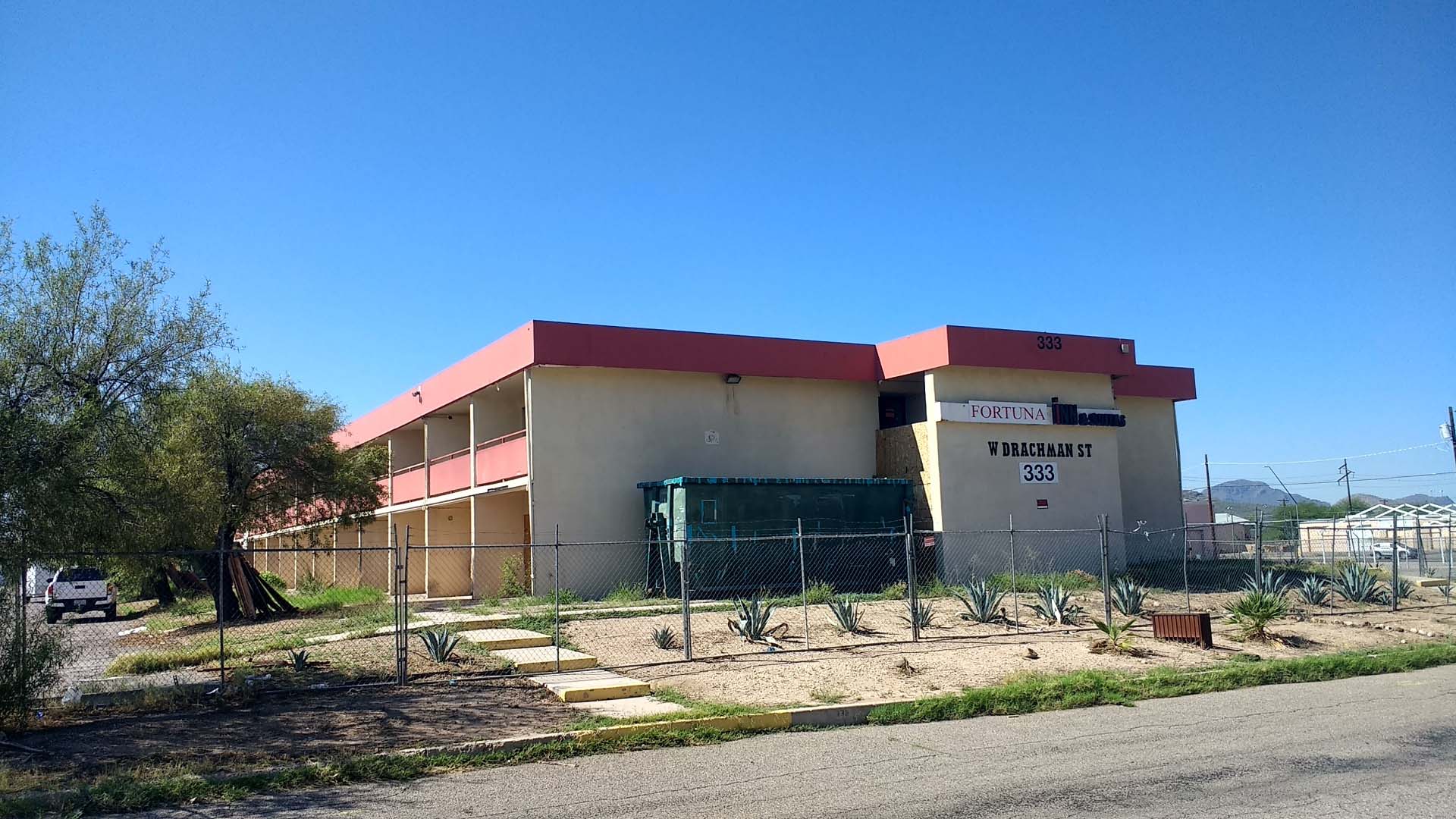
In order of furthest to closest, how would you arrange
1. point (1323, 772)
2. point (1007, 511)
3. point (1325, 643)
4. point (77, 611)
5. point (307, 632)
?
point (77, 611), point (1007, 511), point (307, 632), point (1325, 643), point (1323, 772)

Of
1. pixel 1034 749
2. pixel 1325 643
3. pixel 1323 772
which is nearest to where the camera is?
pixel 1323 772

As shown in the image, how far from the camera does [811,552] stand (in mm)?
24703

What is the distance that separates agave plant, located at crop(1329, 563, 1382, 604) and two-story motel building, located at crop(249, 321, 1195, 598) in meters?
6.98

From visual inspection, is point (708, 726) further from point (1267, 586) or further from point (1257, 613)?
point (1267, 586)

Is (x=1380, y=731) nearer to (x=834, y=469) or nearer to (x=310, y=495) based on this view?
(x=834, y=469)

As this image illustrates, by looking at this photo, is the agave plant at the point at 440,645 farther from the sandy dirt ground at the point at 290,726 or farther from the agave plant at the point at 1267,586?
the agave plant at the point at 1267,586

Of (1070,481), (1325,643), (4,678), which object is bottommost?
(1325,643)

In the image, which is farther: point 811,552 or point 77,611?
point 77,611

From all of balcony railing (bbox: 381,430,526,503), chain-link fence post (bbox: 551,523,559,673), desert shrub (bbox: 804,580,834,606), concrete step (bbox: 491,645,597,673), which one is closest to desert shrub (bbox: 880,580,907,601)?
desert shrub (bbox: 804,580,834,606)

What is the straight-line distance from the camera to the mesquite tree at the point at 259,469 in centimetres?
2264

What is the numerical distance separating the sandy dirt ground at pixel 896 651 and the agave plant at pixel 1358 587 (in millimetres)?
997

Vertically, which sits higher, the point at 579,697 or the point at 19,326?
the point at 19,326

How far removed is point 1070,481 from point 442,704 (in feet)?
67.3

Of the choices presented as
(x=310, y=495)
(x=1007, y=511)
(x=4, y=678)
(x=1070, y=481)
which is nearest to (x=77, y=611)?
(x=310, y=495)
